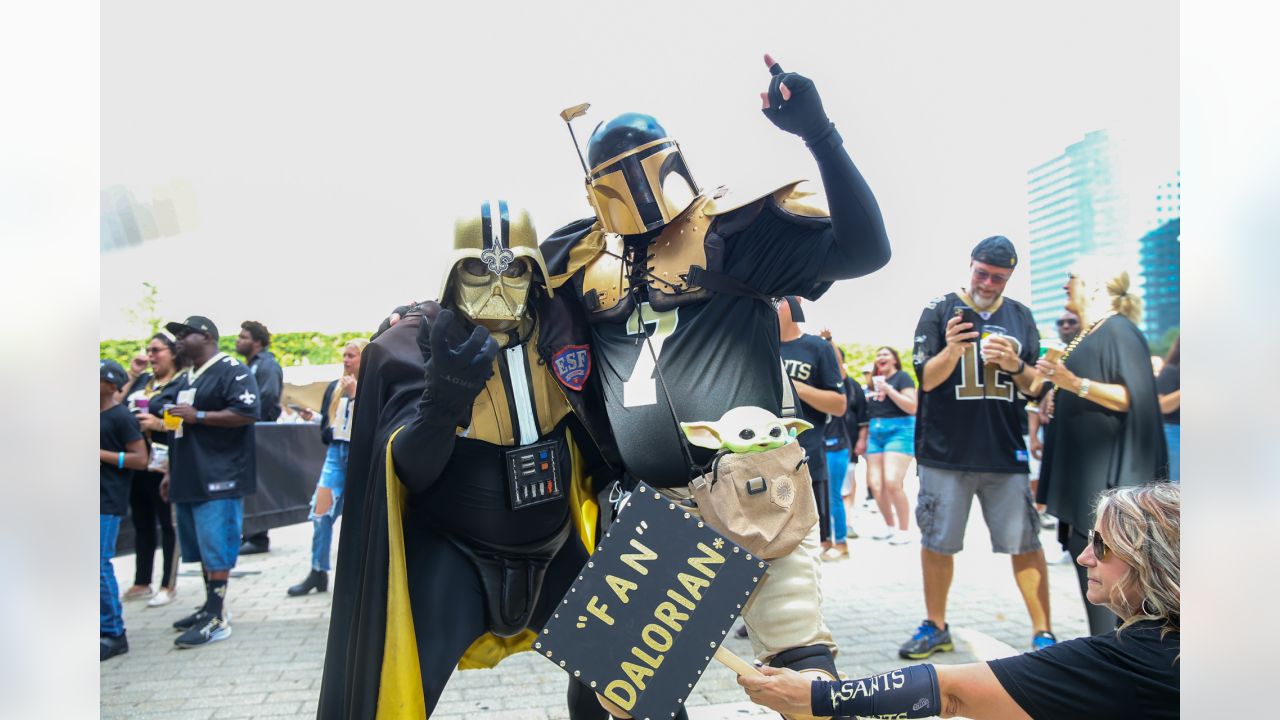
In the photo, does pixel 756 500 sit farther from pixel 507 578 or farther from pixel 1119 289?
pixel 1119 289

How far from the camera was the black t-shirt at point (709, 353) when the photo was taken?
2211mm

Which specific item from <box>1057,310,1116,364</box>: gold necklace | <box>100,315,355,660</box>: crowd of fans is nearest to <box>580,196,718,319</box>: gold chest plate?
<box>1057,310,1116,364</box>: gold necklace

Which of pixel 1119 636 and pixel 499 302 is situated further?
pixel 499 302

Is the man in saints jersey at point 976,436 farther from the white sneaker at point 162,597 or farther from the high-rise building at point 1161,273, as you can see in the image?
the white sneaker at point 162,597

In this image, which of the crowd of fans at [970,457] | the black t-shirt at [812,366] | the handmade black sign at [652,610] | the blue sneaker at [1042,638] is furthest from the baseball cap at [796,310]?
the handmade black sign at [652,610]

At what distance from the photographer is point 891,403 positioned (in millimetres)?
7785

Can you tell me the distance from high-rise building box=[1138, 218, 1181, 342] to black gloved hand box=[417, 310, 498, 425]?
208 inches

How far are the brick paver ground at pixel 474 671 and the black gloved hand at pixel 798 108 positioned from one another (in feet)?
8.49

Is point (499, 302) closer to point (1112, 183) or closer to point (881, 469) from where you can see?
point (881, 469)

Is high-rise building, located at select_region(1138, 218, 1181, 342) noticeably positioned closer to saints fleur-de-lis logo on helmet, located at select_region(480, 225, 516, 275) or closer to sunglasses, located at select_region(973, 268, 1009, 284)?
sunglasses, located at select_region(973, 268, 1009, 284)
